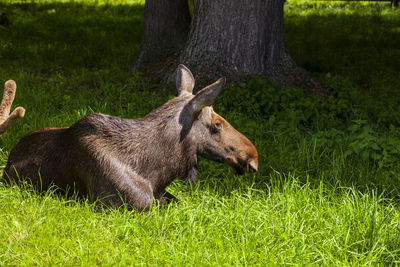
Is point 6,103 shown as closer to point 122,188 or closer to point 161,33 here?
point 122,188

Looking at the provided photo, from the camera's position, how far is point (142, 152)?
396 cm

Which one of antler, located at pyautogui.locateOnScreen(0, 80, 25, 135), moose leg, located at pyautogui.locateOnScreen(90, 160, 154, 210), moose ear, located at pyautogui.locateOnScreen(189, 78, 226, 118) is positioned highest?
moose ear, located at pyautogui.locateOnScreen(189, 78, 226, 118)

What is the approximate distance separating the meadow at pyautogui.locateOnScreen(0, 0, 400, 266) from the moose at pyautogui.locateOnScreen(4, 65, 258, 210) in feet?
0.58

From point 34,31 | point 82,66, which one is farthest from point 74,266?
point 34,31

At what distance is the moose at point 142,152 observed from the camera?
3.90 meters

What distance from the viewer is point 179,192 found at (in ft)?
14.6

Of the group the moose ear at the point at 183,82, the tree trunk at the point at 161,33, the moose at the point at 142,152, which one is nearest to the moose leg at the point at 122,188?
the moose at the point at 142,152

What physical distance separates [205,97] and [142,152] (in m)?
0.68

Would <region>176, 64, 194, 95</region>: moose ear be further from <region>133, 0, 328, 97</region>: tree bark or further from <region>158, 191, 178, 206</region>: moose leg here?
<region>133, 0, 328, 97</region>: tree bark

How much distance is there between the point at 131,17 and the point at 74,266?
11.5m

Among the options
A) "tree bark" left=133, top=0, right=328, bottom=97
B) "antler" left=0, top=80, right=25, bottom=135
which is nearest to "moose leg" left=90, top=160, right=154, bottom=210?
"antler" left=0, top=80, right=25, bottom=135

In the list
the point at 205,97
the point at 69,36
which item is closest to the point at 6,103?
the point at 205,97

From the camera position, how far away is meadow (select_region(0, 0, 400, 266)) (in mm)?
3449

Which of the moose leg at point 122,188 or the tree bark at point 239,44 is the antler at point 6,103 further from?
the tree bark at point 239,44
